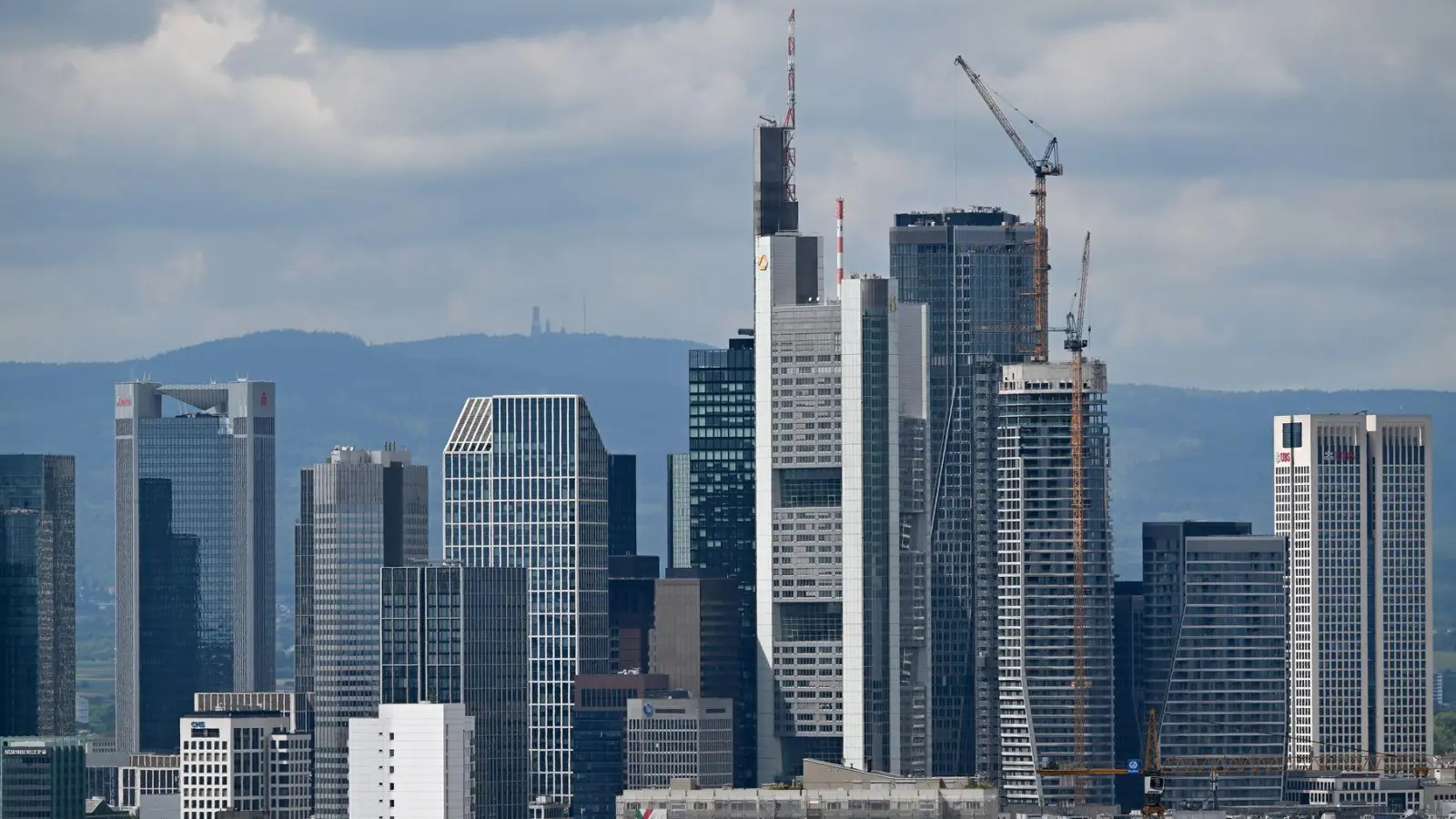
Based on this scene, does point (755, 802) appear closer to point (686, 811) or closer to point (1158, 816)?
point (686, 811)

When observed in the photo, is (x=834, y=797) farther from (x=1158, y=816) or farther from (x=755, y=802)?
(x=1158, y=816)

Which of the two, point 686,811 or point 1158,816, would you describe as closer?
point 1158,816

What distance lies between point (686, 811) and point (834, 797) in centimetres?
754

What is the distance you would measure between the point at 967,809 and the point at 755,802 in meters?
11.7

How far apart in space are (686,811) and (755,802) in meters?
3.89

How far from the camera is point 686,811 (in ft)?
619

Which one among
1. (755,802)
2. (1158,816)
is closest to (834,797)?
(755,802)

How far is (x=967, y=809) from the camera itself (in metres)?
191

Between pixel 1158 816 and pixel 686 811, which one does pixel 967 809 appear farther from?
pixel 1158 816

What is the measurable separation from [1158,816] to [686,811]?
165ft

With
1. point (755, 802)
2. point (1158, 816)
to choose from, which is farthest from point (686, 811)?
point (1158, 816)

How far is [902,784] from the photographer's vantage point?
19375cm

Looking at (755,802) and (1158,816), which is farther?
(755,802)

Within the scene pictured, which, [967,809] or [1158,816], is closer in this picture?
[1158,816]
